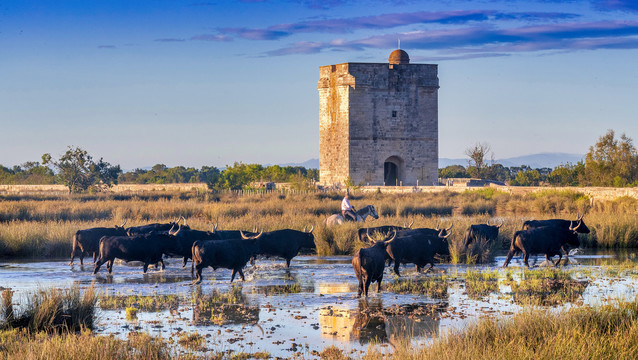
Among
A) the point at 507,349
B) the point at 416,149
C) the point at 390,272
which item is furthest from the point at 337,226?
the point at 416,149

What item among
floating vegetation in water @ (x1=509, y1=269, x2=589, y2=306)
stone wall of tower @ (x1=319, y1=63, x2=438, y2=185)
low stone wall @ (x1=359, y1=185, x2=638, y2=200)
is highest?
stone wall of tower @ (x1=319, y1=63, x2=438, y2=185)

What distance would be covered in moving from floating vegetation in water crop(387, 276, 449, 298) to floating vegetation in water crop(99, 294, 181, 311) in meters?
3.16

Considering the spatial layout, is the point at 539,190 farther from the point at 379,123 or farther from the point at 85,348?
the point at 85,348

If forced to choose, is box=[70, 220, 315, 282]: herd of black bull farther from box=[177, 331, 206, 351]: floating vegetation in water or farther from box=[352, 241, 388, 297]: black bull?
box=[177, 331, 206, 351]: floating vegetation in water

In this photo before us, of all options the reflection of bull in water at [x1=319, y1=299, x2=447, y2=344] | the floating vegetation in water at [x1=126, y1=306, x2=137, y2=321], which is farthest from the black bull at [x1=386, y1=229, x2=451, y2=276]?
the floating vegetation in water at [x1=126, y1=306, x2=137, y2=321]

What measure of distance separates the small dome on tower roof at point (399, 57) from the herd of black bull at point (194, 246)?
113 feet

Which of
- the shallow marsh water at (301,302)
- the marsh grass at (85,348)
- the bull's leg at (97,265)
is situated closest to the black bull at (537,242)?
the shallow marsh water at (301,302)

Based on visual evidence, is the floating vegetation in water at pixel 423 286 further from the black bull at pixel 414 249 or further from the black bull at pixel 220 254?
the black bull at pixel 220 254

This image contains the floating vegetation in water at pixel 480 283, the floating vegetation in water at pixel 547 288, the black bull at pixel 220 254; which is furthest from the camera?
the black bull at pixel 220 254

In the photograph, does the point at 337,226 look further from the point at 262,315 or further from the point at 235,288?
the point at 262,315

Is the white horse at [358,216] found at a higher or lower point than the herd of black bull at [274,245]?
higher

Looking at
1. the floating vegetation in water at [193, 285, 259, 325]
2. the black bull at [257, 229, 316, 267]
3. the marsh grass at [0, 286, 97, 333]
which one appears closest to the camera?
A: the marsh grass at [0, 286, 97, 333]

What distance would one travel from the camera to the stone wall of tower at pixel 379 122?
44.9 metres

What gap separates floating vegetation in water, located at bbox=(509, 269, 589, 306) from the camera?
9.74m
